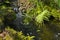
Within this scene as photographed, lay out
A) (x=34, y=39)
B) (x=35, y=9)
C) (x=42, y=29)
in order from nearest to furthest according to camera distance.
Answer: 1. (x=34, y=39)
2. (x=42, y=29)
3. (x=35, y=9)

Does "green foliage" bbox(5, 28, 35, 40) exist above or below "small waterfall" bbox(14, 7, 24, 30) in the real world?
below

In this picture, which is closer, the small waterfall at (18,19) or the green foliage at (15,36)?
the green foliage at (15,36)

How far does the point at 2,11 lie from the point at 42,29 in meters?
1.56

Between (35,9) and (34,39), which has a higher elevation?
(35,9)

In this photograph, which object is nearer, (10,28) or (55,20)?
(10,28)

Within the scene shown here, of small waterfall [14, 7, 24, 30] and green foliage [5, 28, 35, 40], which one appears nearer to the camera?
green foliage [5, 28, 35, 40]

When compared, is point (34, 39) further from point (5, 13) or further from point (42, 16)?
point (5, 13)

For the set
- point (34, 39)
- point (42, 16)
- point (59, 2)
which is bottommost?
point (34, 39)

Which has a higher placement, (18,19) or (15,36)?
(18,19)

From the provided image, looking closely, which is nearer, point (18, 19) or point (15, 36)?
point (15, 36)

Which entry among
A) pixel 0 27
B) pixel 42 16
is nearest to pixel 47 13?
pixel 42 16

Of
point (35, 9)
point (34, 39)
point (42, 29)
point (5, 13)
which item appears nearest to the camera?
point (34, 39)

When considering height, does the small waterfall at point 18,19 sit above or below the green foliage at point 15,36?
above

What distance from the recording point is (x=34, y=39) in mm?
5559
